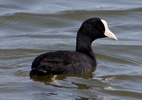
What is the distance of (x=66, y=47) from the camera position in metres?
12.6

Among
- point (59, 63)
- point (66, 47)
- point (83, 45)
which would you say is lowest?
point (66, 47)

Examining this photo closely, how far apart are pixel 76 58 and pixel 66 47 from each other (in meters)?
2.36

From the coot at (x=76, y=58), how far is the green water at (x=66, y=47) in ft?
0.57

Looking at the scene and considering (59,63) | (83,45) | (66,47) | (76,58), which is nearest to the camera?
(59,63)

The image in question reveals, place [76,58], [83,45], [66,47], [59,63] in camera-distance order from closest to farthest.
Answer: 1. [59,63]
2. [76,58]
3. [83,45]
4. [66,47]

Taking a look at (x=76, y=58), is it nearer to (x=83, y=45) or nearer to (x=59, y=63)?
(x=59, y=63)

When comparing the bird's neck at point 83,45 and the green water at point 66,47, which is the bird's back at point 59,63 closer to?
the green water at point 66,47

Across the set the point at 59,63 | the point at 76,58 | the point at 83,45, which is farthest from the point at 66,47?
the point at 59,63

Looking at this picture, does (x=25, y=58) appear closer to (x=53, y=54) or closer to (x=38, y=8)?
(x=53, y=54)

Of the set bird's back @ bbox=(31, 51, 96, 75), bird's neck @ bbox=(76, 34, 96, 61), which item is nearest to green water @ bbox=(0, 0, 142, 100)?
bird's back @ bbox=(31, 51, 96, 75)

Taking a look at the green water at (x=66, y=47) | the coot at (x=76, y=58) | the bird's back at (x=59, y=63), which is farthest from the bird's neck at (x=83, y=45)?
the bird's back at (x=59, y=63)

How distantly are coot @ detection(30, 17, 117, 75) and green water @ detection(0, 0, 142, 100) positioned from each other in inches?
6.9

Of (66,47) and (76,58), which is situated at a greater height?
(76,58)

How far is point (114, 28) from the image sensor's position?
14539 millimetres
